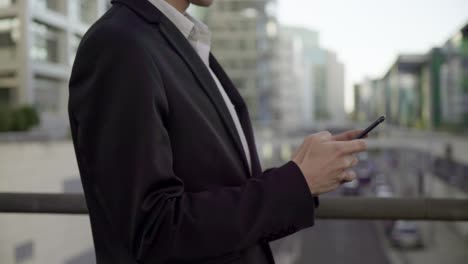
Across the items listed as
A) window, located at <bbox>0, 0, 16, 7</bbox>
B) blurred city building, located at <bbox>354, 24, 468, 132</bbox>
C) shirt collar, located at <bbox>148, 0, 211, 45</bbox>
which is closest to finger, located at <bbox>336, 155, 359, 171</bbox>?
shirt collar, located at <bbox>148, 0, 211, 45</bbox>

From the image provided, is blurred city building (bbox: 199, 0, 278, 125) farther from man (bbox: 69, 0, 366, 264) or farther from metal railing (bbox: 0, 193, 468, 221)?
man (bbox: 69, 0, 366, 264)

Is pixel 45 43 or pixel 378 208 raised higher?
pixel 45 43

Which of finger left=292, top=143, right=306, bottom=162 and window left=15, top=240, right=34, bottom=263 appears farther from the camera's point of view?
window left=15, top=240, right=34, bottom=263

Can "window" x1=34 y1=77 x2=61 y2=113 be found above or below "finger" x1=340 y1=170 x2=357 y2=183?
below

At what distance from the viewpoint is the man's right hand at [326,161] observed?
753 mm

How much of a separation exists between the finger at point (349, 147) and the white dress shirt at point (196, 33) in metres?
0.17

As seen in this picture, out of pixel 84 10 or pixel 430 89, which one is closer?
pixel 84 10

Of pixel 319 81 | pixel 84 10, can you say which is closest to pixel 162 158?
pixel 84 10

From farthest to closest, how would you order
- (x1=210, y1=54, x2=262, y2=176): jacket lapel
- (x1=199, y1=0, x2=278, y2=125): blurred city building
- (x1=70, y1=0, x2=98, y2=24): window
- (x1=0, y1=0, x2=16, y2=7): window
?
(x1=199, y1=0, x2=278, y2=125): blurred city building → (x1=70, y1=0, x2=98, y2=24): window → (x1=0, y1=0, x2=16, y2=7): window → (x1=210, y1=54, x2=262, y2=176): jacket lapel

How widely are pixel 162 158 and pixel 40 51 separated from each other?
1044 inches

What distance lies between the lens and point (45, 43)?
25.7m

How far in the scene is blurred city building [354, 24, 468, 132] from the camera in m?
46.2

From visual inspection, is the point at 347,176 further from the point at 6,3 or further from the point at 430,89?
the point at 430,89

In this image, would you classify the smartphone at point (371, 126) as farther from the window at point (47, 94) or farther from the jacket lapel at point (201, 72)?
the window at point (47, 94)
